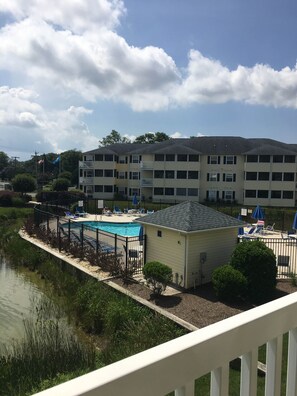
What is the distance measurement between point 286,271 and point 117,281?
7.61 meters

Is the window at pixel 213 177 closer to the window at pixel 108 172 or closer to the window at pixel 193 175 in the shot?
the window at pixel 193 175

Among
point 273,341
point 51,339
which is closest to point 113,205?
point 51,339

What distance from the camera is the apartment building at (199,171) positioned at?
44.9 m

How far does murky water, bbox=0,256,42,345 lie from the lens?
32.1 feet

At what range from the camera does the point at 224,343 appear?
1.18 m

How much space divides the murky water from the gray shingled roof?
215 inches

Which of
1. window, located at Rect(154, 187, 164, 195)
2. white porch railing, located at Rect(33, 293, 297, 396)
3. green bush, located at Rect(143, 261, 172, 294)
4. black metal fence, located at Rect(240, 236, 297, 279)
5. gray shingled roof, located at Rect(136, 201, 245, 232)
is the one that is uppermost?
white porch railing, located at Rect(33, 293, 297, 396)

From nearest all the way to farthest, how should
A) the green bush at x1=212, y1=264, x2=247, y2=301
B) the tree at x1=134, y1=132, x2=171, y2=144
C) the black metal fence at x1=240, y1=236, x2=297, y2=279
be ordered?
the green bush at x1=212, y1=264, x2=247, y2=301 < the black metal fence at x1=240, y1=236, x2=297, y2=279 < the tree at x1=134, y1=132, x2=171, y2=144

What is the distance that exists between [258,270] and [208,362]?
437 inches

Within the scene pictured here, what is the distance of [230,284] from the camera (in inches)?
433

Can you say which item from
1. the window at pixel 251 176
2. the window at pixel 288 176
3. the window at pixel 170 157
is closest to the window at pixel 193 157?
the window at pixel 170 157

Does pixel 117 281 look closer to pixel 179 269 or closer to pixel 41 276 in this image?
pixel 179 269

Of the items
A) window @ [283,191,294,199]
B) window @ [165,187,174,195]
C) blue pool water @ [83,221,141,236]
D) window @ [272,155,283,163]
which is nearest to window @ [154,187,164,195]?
window @ [165,187,174,195]

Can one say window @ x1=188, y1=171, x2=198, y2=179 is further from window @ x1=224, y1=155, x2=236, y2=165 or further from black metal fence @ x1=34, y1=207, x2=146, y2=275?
black metal fence @ x1=34, y1=207, x2=146, y2=275
